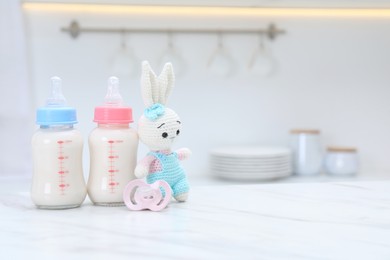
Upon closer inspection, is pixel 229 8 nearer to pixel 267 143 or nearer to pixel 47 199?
pixel 267 143

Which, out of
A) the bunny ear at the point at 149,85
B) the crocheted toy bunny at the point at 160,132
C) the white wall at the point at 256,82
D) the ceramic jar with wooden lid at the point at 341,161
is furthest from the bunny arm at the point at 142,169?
the ceramic jar with wooden lid at the point at 341,161

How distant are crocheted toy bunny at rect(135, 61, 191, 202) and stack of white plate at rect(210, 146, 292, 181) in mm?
958

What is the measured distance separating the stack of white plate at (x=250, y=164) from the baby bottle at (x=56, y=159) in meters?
1.07

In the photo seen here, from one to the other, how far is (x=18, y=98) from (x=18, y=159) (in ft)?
0.72

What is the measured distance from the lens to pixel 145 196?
0.90 metres

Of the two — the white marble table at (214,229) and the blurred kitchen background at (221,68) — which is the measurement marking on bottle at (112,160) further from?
the blurred kitchen background at (221,68)

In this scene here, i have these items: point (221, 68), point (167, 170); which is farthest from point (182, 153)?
point (221, 68)

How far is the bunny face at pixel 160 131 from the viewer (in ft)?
3.07

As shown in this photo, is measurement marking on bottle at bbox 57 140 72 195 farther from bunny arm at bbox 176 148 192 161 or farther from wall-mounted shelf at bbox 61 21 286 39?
wall-mounted shelf at bbox 61 21 286 39

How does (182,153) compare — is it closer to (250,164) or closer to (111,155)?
(111,155)

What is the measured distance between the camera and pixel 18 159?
194cm

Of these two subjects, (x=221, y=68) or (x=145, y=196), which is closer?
(x=145, y=196)

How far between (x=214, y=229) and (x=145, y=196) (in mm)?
181

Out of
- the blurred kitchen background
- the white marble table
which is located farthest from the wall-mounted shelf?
the white marble table
